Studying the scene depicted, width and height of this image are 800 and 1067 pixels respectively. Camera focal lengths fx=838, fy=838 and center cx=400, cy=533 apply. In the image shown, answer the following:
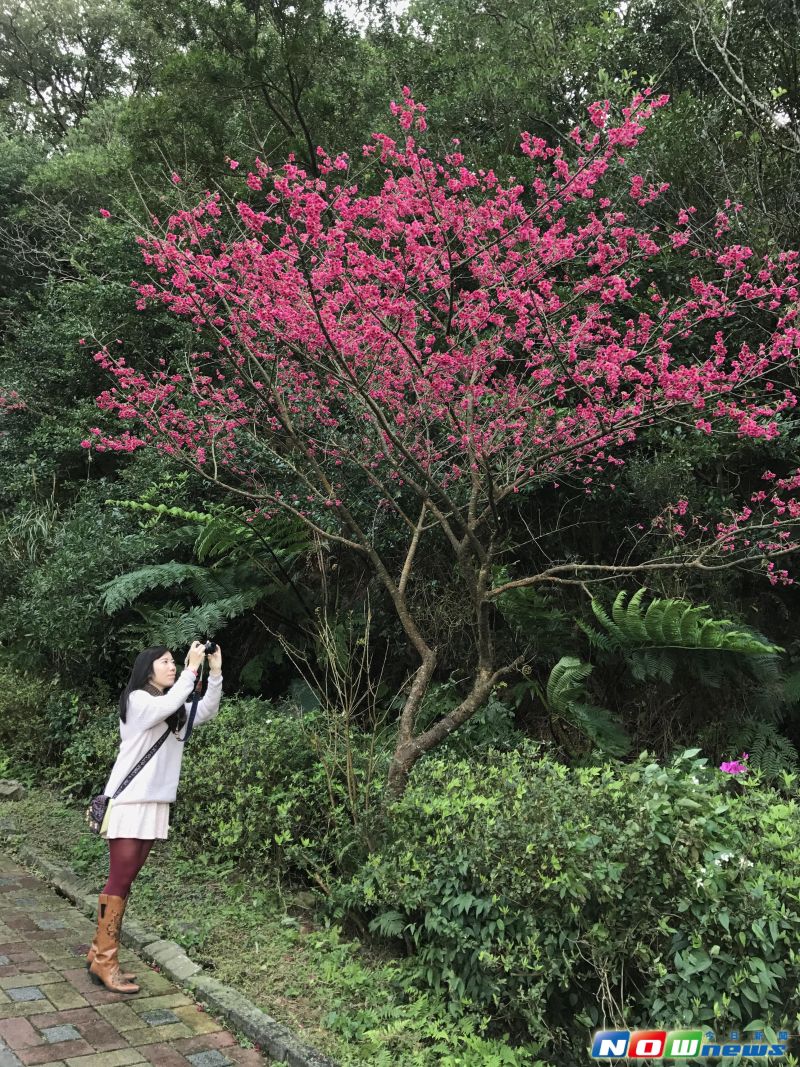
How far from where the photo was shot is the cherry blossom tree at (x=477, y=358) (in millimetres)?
5074

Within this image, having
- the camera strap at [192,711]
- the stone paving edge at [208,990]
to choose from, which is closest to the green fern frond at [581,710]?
the camera strap at [192,711]

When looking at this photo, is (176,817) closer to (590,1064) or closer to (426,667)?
(426,667)

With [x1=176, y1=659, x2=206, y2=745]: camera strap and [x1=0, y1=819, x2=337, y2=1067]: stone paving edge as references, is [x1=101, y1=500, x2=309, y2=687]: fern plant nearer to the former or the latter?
[x1=0, y1=819, x2=337, y2=1067]: stone paving edge

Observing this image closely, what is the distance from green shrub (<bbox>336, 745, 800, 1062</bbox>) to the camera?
2715 millimetres

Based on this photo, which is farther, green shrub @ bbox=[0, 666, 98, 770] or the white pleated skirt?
green shrub @ bbox=[0, 666, 98, 770]

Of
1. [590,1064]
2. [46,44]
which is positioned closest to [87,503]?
[590,1064]

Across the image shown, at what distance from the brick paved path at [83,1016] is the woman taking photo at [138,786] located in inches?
4.8

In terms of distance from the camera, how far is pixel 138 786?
3.66 meters

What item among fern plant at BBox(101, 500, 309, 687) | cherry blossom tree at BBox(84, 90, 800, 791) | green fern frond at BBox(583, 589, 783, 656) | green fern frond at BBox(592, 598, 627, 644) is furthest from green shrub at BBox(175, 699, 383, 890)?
green fern frond at BBox(583, 589, 783, 656)

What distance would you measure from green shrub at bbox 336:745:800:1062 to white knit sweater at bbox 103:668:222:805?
1052mm

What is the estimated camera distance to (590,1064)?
2916mm

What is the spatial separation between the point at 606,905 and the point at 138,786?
201cm

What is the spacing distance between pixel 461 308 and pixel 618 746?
10.4 feet

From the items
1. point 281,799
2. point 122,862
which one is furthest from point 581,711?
point 122,862
